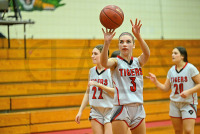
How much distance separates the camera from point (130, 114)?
286 centimetres

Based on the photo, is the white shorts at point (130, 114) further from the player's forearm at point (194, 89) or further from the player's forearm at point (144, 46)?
the player's forearm at point (194, 89)

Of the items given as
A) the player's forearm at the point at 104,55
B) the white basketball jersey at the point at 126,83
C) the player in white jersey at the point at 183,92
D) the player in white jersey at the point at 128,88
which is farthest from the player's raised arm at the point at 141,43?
the player in white jersey at the point at 183,92

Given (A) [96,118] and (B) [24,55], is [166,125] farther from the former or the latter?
(B) [24,55]

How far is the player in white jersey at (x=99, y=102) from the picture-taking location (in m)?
3.52

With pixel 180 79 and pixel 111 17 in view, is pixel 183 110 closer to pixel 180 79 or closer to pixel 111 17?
pixel 180 79

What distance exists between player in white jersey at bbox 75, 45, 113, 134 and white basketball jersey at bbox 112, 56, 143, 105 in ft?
2.24

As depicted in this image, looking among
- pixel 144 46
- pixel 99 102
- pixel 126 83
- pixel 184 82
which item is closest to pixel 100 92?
pixel 99 102

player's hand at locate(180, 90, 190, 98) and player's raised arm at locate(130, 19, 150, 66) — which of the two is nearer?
player's raised arm at locate(130, 19, 150, 66)

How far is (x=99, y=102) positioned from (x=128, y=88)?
2.67ft

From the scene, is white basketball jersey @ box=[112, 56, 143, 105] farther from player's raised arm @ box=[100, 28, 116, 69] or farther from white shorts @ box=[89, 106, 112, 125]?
white shorts @ box=[89, 106, 112, 125]

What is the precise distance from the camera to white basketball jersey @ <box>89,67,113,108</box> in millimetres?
3637

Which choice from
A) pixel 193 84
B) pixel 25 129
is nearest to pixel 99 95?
pixel 193 84

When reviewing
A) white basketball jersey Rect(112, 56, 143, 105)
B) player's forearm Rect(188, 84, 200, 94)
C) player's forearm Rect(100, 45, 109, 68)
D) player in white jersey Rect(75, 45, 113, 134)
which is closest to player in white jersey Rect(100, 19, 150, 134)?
white basketball jersey Rect(112, 56, 143, 105)

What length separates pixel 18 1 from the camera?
211 inches
